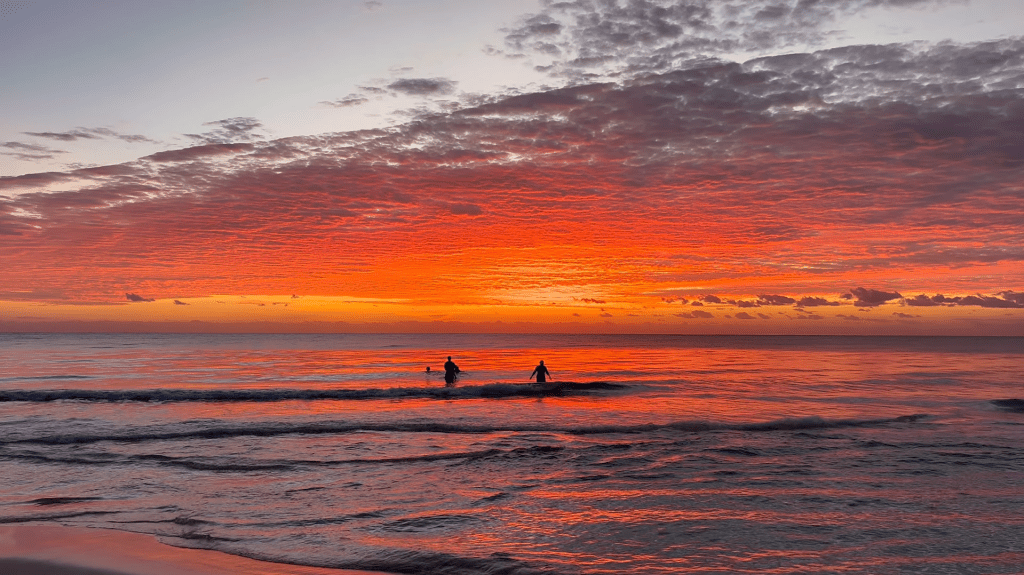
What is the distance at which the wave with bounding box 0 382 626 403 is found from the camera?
35.1 metres

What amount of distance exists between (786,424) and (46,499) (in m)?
24.7

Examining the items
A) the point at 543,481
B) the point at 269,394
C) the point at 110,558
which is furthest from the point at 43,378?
the point at 543,481

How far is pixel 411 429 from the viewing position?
965 inches

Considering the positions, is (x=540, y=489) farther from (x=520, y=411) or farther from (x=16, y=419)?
(x=16, y=419)

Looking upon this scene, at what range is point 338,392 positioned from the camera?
3800 centimetres

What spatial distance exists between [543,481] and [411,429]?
9998 millimetres

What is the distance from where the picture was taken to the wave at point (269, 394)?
115ft

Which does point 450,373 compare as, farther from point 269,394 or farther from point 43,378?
point 43,378

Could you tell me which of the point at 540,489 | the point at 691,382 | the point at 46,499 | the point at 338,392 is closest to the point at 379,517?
the point at 540,489

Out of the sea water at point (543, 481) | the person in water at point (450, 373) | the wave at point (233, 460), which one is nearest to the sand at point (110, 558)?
the sea water at point (543, 481)

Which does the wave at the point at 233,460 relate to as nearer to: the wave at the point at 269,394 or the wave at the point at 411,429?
the wave at the point at 411,429

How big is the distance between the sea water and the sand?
0.46m

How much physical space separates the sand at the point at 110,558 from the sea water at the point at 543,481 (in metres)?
0.46

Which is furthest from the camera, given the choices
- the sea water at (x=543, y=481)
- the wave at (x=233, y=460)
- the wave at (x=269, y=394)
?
the wave at (x=269, y=394)
